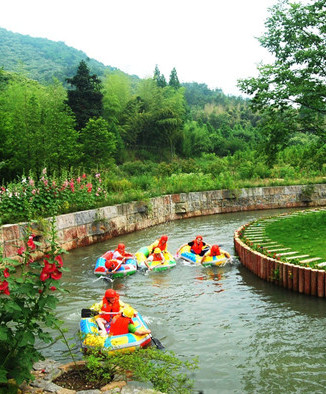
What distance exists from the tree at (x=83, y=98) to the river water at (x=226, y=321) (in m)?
18.9

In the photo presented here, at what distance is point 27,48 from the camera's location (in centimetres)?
13500

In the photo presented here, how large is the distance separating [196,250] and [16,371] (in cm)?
814

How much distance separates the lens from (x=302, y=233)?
11.6m

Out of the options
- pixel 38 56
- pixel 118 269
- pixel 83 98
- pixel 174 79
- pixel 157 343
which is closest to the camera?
pixel 157 343

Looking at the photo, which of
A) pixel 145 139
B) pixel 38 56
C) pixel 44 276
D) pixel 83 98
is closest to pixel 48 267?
pixel 44 276

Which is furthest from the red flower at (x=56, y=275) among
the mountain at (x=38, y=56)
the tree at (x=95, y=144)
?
the mountain at (x=38, y=56)

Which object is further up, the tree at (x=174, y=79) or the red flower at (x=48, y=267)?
the tree at (x=174, y=79)

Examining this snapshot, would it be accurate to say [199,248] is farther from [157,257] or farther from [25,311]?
[25,311]

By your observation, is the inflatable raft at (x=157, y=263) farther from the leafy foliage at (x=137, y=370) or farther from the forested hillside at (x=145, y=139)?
the leafy foliage at (x=137, y=370)

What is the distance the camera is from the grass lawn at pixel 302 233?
390 inches

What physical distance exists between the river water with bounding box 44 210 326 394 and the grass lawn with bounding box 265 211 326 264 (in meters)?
1.33

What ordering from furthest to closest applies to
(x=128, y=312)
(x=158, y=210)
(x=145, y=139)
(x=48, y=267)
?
(x=145, y=139) < (x=158, y=210) < (x=128, y=312) < (x=48, y=267)

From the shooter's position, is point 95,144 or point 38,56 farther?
point 38,56

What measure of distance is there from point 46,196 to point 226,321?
8041 millimetres
